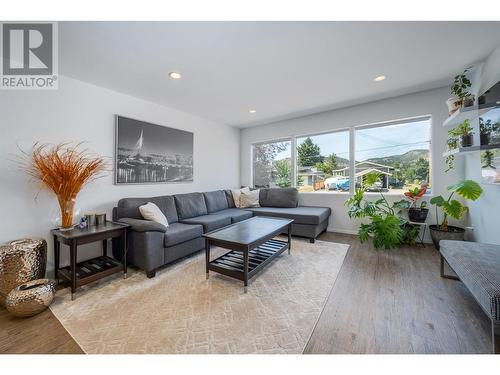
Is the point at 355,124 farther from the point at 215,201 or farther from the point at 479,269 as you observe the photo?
the point at 215,201

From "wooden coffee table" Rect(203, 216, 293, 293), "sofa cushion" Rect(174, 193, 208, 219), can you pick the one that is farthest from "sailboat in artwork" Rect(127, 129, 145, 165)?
"wooden coffee table" Rect(203, 216, 293, 293)

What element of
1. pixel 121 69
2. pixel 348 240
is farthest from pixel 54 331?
pixel 348 240

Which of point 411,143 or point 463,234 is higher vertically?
point 411,143

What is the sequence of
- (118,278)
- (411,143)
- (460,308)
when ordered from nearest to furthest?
1. (460,308)
2. (118,278)
3. (411,143)

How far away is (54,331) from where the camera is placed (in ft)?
4.78

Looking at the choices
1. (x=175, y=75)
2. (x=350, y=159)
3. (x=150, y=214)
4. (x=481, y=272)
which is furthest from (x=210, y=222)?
(x=350, y=159)

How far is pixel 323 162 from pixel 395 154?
4.14 ft

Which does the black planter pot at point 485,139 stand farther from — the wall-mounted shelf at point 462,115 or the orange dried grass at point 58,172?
the orange dried grass at point 58,172

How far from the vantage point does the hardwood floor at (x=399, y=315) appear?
1.29m

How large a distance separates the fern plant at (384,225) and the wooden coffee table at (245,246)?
1.33 meters

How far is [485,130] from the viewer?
2.14 meters
